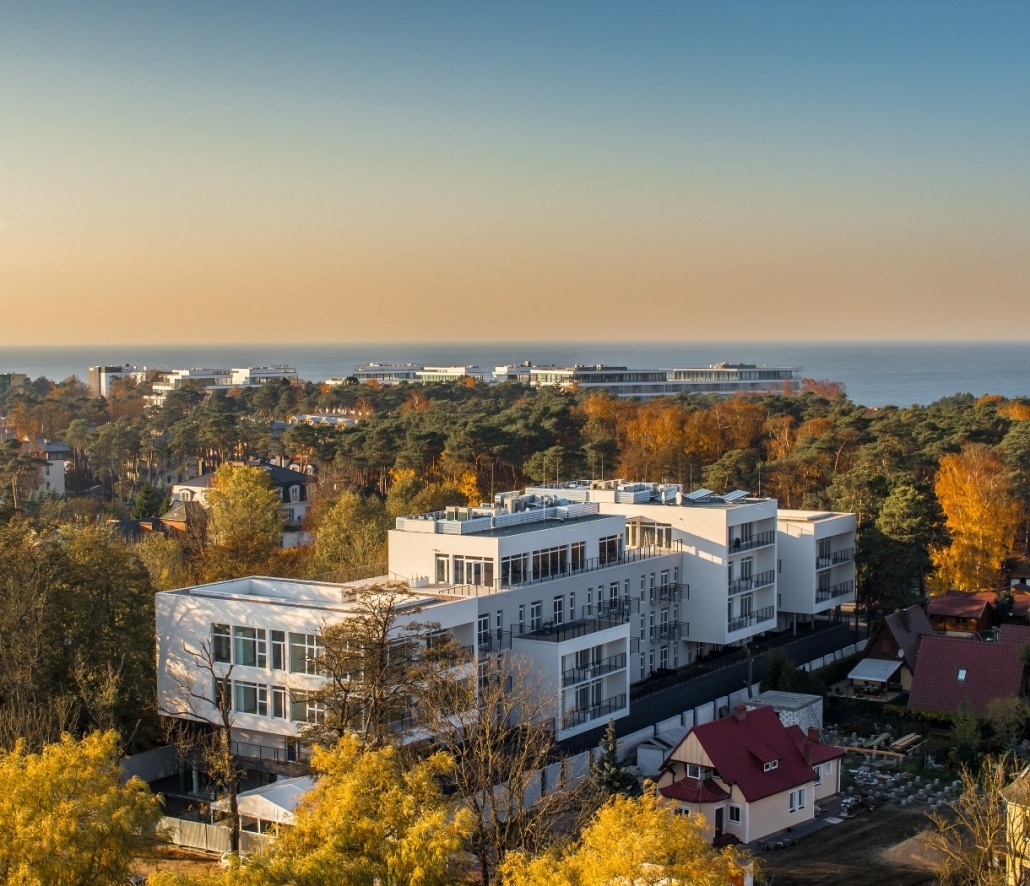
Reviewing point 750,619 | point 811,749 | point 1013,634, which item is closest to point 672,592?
point 750,619

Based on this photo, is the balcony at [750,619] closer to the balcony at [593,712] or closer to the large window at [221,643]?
the balcony at [593,712]

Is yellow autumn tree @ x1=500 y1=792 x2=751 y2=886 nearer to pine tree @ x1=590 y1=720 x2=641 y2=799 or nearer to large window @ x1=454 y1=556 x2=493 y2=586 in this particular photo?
pine tree @ x1=590 y1=720 x2=641 y2=799

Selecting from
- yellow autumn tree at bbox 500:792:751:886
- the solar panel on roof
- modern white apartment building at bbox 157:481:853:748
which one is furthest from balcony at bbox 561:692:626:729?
yellow autumn tree at bbox 500:792:751:886

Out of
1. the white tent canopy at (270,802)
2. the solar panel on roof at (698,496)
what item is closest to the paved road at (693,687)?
the solar panel on roof at (698,496)

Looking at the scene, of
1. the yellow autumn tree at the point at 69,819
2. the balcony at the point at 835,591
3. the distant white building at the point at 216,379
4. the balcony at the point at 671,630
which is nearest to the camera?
the yellow autumn tree at the point at 69,819

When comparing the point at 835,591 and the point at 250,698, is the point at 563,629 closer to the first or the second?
the point at 250,698

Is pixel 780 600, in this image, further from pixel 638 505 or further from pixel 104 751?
pixel 104 751
